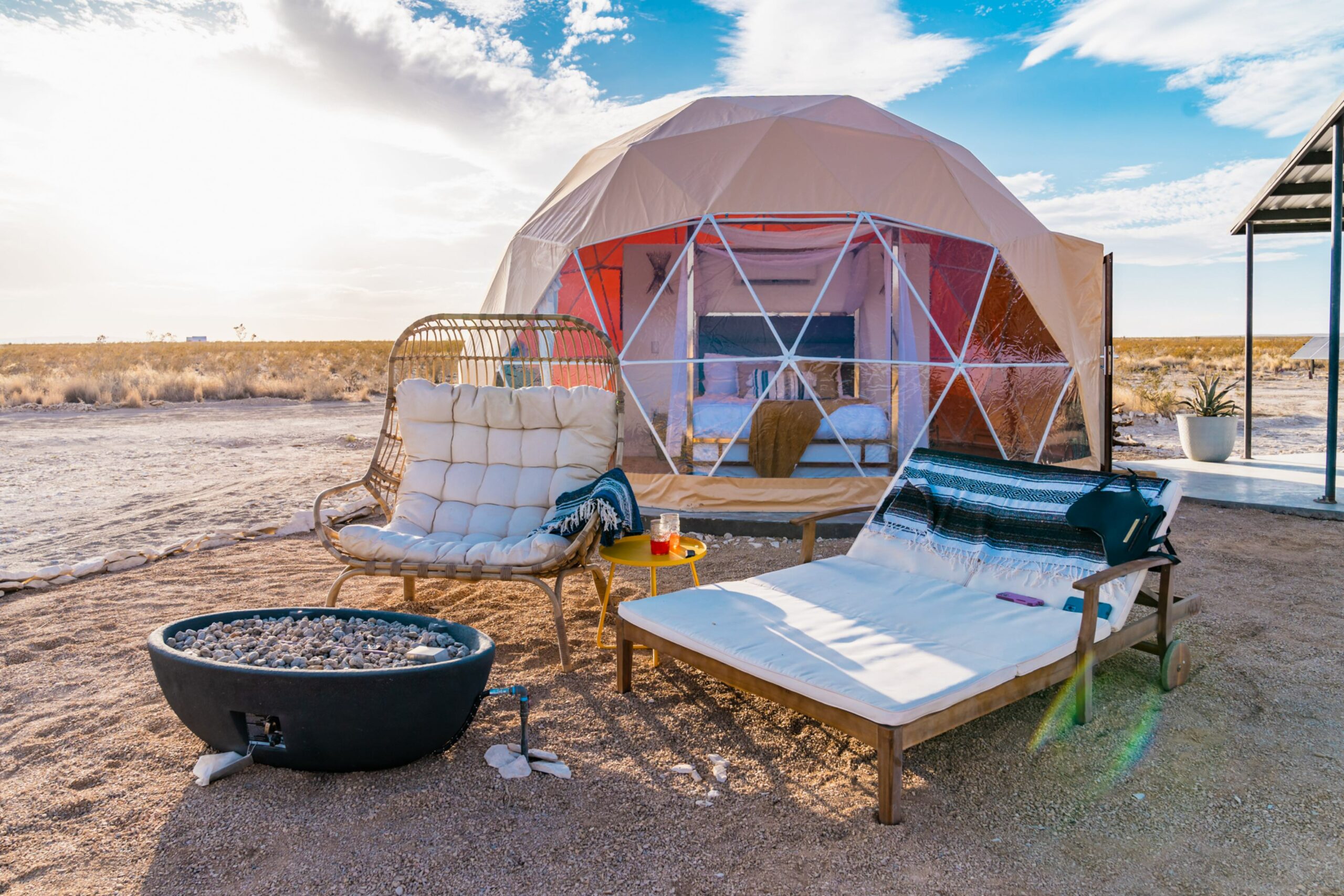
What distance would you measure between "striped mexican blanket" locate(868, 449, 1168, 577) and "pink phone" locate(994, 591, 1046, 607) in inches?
4.9

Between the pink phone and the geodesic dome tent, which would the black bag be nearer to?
the pink phone

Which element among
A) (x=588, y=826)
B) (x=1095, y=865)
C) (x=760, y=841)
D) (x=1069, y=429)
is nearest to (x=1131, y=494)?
(x=1095, y=865)

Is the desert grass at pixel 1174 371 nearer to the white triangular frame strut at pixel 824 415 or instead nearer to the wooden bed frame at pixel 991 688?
the white triangular frame strut at pixel 824 415

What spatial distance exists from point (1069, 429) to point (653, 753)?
503cm

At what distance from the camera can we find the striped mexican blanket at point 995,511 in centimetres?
301

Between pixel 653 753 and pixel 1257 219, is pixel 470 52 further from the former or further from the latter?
pixel 1257 219

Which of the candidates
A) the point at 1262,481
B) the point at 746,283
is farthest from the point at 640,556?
the point at 1262,481

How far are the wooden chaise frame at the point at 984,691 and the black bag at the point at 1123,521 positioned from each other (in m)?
0.08

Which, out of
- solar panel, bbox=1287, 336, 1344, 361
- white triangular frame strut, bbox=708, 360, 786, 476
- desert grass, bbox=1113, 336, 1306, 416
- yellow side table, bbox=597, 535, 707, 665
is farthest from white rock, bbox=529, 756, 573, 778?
solar panel, bbox=1287, 336, 1344, 361

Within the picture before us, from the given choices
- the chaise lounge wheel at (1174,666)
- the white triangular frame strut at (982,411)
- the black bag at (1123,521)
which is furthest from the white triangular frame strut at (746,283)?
the chaise lounge wheel at (1174,666)

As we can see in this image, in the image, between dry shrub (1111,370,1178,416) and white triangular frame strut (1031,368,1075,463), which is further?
dry shrub (1111,370,1178,416)

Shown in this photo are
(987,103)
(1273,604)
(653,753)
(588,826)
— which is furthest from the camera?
(987,103)

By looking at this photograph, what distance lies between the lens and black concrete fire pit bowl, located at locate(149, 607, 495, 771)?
7.21 feet

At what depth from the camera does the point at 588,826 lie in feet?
A: 6.95
